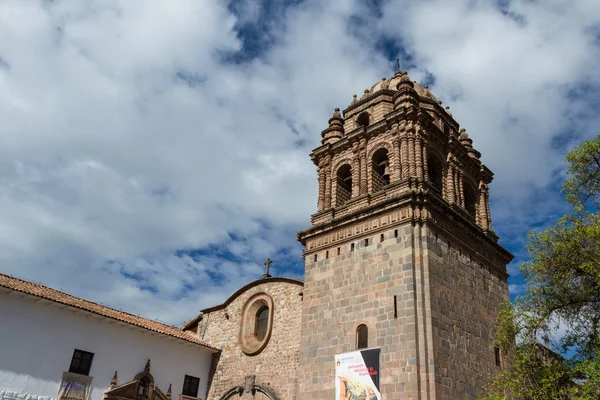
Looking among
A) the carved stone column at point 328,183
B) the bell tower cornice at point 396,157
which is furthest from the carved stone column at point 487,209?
the carved stone column at point 328,183

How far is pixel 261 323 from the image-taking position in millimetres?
20266

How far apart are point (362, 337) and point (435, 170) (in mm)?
7228

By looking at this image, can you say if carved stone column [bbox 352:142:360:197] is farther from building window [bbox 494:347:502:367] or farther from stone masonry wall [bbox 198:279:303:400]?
building window [bbox 494:347:502:367]

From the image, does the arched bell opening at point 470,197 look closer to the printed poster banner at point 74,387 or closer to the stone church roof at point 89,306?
the stone church roof at point 89,306

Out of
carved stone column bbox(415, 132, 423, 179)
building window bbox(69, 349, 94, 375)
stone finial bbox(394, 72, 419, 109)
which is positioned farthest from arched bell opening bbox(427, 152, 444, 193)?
building window bbox(69, 349, 94, 375)

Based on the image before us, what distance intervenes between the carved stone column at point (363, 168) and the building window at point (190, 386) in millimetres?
10242

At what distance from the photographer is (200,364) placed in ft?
68.1

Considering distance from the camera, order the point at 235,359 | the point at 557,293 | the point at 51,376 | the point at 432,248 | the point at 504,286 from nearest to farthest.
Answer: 1. the point at 557,293
2. the point at 432,248
3. the point at 51,376
4. the point at 504,286
5. the point at 235,359

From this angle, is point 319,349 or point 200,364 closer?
point 319,349

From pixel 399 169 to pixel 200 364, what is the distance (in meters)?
11.5

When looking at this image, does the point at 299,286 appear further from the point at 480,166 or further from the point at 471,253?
the point at 480,166

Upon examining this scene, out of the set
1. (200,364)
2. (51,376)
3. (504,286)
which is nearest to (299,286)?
(200,364)

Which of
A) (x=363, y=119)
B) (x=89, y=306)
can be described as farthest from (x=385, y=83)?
(x=89, y=306)

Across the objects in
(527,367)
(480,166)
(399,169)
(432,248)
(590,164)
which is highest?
(480,166)
